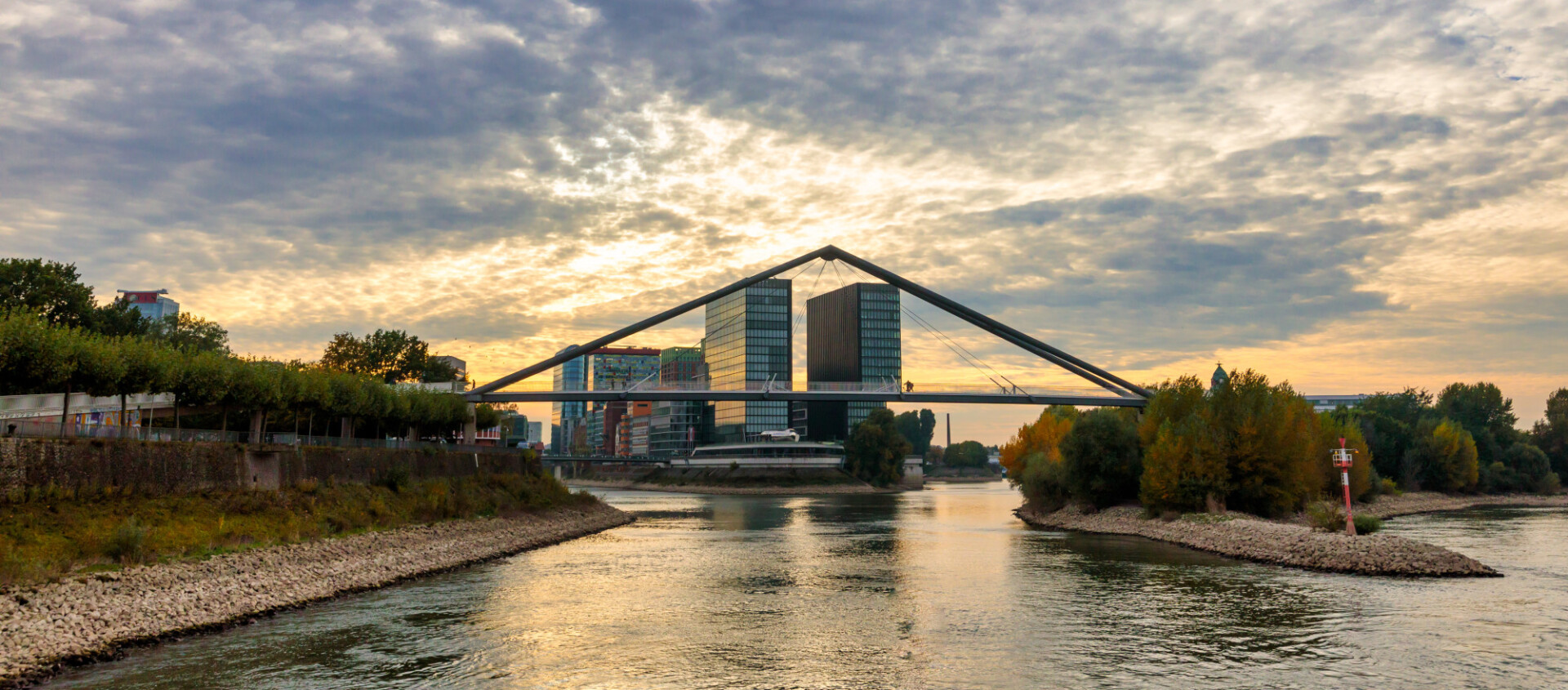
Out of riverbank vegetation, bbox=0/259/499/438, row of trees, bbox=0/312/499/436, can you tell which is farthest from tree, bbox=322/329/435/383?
row of trees, bbox=0/312/499/436

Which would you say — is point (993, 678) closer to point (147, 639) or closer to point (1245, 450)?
point (147, 639)

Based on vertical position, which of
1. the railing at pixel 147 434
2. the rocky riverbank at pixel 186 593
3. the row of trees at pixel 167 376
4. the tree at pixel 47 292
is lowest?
Answer: the rocky riverbank at pixel 186 593

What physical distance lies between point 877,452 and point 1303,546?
11916cm

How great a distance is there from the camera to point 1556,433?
12275cm

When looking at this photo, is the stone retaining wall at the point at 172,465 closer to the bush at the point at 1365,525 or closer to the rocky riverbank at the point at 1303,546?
the rocky riverbank at the point at 1303,546

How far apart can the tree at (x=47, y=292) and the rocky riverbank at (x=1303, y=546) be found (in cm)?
6991

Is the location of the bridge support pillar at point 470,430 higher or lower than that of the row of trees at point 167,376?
lower

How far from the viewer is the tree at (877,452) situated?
15925 centimetres

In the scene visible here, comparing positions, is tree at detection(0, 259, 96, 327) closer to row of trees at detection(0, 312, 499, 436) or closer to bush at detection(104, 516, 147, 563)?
row of trees at detection(0, 312, 499, 436)

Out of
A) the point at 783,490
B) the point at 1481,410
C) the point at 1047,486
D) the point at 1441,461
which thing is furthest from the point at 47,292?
the point at 1481,410

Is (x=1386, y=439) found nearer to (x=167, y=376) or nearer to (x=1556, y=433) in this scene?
(x=1556, y=433)

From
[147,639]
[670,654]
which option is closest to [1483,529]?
[670,654]

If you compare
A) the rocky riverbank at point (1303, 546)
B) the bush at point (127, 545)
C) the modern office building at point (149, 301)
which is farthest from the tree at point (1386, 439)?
the modern office building at point (149, 301)

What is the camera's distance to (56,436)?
3127 cm
